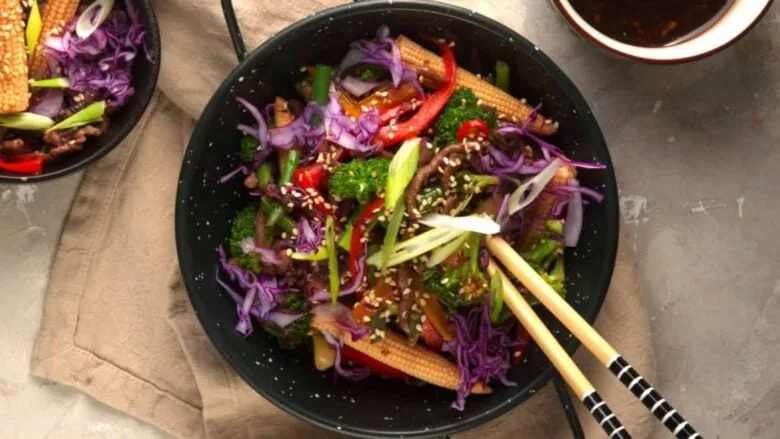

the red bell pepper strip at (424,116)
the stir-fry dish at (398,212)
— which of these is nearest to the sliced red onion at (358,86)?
the stir-fry dish at (398,212)

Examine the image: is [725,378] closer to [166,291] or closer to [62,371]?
[166,291]

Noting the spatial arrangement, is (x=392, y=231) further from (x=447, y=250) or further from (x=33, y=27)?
(x=33, y=27)

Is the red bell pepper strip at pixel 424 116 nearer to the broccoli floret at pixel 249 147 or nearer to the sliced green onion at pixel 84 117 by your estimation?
the broccoli floret at pixel 249 147

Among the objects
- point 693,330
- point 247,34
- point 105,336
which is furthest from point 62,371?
point 693,330

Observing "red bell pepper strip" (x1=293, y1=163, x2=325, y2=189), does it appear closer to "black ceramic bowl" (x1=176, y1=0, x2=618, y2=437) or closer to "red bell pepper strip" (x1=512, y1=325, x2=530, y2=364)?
"black ceramic bowl" (x1=176, y1=0, x2=618, y2=437)

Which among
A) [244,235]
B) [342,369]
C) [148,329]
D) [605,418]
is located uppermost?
[605,418]

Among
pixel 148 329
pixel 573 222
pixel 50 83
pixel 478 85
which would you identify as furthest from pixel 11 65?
pixel 573 222
